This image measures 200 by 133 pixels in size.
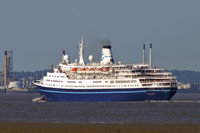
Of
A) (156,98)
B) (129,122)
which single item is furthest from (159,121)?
(156,98)

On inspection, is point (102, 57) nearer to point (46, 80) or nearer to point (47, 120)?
point (46, 80)

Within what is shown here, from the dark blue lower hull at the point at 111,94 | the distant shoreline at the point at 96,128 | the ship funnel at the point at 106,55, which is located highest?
the ship funnel at the point at 106,55

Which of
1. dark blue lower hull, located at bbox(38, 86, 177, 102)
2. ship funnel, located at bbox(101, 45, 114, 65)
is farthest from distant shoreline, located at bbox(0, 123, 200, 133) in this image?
ship funnel, located at bbox(101, 45, 114, 65)

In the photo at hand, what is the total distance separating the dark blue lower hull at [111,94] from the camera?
116 metres

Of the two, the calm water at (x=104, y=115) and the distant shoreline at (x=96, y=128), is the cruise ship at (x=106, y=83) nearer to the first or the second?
the calm water at (x=104, y=115)

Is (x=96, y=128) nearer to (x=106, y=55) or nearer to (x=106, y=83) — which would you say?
(x=106, y=83)

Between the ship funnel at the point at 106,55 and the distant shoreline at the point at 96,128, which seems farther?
the ship funnel at the point at 106,55

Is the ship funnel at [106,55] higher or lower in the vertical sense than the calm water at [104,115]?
higher

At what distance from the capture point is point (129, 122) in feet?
193

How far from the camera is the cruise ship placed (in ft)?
382

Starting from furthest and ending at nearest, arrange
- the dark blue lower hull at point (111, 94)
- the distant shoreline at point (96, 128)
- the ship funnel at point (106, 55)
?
the ship funnel at point (106, 55) < the dark blue lower hull at point (111, 94) < the distant shoreline at point (96, 128)

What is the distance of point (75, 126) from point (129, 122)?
7035 mm

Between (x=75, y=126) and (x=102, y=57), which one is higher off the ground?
→ (x=102, y=57)

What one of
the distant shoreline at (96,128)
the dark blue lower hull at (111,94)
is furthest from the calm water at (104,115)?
the dark blue lower hull at (111,94)
